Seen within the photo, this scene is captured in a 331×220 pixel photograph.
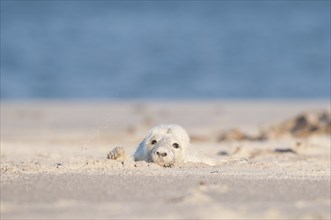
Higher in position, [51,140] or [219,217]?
[51,140]

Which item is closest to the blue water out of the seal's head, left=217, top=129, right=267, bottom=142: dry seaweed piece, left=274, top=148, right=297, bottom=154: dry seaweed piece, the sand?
left=217, top=129, right=267, bottom=142: dry seaweed piece

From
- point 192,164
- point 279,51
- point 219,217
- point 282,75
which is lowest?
point 219,217

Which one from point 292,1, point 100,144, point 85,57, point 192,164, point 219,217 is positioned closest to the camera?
point 219,217

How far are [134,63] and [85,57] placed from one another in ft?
7.37

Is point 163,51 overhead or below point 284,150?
overhead

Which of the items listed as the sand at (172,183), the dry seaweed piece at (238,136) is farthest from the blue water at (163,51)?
the sand at (172,183)

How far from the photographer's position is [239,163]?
7000 millimetres

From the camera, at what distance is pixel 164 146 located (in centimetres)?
695

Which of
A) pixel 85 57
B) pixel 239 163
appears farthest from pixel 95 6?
pixel 239 163

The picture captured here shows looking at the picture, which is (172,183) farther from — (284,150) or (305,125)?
(305,125)

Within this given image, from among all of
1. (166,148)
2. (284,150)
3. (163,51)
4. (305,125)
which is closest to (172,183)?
(166,148)

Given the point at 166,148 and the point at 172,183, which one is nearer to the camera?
the point at 172,183

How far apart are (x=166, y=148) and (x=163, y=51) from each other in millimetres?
19039

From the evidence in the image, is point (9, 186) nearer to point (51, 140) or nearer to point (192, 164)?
point (192, 164)
